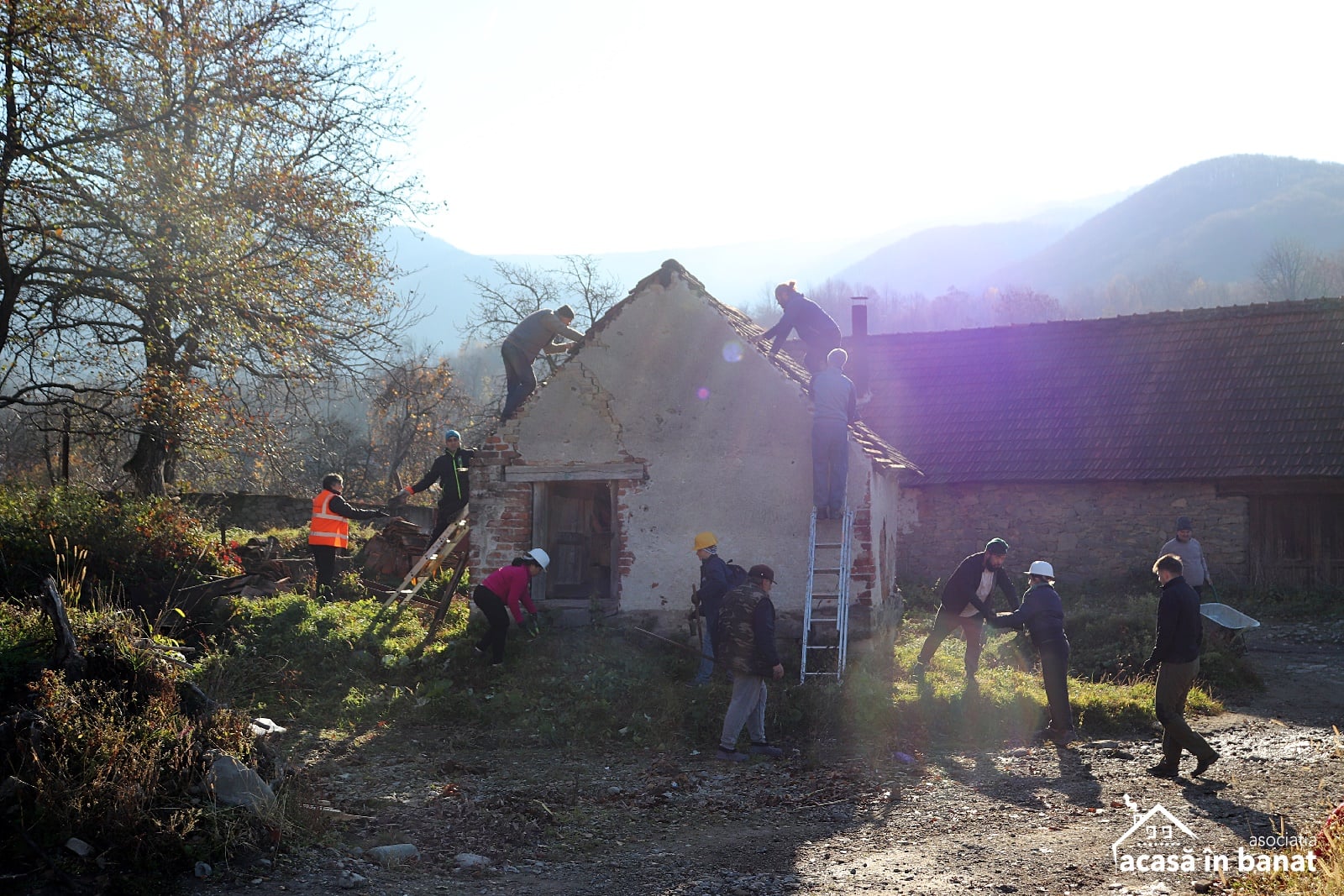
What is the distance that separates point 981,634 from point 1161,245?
130m

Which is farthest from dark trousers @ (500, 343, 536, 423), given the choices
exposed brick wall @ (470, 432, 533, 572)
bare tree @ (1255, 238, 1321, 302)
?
bare tree @ (1255, 238, 1321, 302)

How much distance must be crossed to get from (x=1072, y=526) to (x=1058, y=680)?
11.4m

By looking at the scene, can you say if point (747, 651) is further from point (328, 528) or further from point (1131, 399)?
point (1131, 399)

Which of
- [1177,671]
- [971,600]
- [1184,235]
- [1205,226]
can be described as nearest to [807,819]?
[1177,671]

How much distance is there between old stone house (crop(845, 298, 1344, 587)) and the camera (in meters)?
18.4

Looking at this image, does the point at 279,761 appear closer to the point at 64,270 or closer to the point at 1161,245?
the point at 64,270

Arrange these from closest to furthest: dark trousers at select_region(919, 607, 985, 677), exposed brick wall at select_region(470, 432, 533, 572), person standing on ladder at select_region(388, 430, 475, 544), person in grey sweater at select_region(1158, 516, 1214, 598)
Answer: dark trousers at select_region(919, 607, 985, 677)
exposed brick wall at select_region(470, 432, 533, 572)
person standing on ladder at select_region(388, 430, 475, 544)
person in grey sweater at select_region(1158, 516, 1214, 598)

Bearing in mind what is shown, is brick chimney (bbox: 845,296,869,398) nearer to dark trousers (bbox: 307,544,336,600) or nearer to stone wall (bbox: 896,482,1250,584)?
stone wall (bbox: 896,482,1250,584)

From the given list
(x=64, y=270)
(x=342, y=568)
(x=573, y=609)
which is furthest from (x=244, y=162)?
(x=573, y=609)

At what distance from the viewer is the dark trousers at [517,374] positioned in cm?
1326

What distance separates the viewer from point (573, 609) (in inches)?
479

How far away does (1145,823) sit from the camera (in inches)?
264

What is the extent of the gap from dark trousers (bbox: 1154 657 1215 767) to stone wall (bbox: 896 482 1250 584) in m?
11.7

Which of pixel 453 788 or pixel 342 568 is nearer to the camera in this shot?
pixel 453 788
